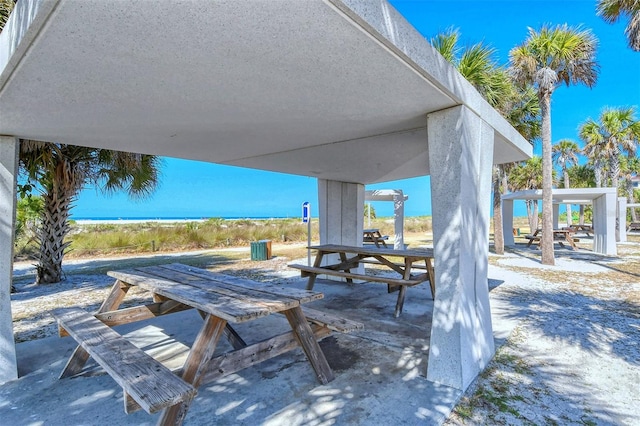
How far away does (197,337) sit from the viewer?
7.01 ft

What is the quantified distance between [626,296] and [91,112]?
813 cm

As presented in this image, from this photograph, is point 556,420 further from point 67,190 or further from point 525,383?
point 67,190

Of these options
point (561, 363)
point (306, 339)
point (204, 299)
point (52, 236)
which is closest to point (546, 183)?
point (561, 363)

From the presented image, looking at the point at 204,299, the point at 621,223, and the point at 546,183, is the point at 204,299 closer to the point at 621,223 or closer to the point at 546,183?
the point at 546,183

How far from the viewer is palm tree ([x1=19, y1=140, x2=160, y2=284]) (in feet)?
22.0

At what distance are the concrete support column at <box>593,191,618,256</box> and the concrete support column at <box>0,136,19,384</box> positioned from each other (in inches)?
625

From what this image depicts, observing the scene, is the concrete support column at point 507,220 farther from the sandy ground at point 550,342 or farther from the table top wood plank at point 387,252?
the table top wood plank at point 387,252

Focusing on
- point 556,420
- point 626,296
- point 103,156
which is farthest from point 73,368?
point 626,296

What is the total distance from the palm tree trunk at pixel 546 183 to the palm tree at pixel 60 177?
36.7 feet

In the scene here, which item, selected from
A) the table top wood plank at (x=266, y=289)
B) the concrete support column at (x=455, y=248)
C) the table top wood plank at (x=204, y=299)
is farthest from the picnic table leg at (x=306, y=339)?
the concrete support column at (x=455, y=248)

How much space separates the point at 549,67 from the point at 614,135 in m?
13.4

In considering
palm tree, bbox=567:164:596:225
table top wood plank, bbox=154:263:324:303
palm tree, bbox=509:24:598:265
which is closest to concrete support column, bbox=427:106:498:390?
table top wood plank, bbox=154:263:324:303

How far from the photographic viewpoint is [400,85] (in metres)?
2.23

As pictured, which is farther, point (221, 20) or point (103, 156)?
point (103, 156)
